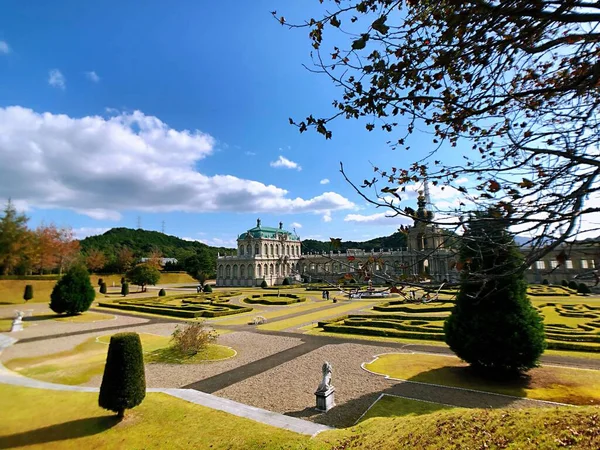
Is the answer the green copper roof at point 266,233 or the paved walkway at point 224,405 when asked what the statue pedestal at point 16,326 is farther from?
the green copper roof at point 266,233

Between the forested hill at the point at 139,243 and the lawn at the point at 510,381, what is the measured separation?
8862 cm

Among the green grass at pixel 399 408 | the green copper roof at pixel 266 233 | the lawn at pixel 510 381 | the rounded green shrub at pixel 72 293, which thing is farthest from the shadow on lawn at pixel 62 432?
the green copper roof at pixel 266 233

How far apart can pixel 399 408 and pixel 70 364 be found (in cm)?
1455

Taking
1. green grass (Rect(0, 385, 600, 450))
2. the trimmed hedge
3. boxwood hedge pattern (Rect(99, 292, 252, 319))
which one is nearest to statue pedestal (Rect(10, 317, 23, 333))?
boxwood hedge pattern (Rect(99, 292, 252, 319))

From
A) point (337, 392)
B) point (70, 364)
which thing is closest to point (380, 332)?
point (337, 392)

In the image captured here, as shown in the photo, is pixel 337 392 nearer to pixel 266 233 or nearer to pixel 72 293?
pixel 72 293

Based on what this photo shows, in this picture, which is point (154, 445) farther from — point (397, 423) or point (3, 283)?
point (3, 283)

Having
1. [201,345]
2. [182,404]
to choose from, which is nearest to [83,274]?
[201,345]

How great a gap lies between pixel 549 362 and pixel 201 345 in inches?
622

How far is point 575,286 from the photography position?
155 feet

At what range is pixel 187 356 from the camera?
53.4ft

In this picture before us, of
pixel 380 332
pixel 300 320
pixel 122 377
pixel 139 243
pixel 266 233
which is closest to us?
pixel 122 377

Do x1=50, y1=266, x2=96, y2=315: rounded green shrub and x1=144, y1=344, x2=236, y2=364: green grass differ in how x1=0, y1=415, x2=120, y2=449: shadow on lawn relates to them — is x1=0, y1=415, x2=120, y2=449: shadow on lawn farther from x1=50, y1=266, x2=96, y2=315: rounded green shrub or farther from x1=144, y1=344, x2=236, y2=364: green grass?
x1=50, y1=266, x2=96, y2=315: rounded green shrub

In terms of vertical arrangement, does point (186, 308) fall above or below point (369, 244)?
below
